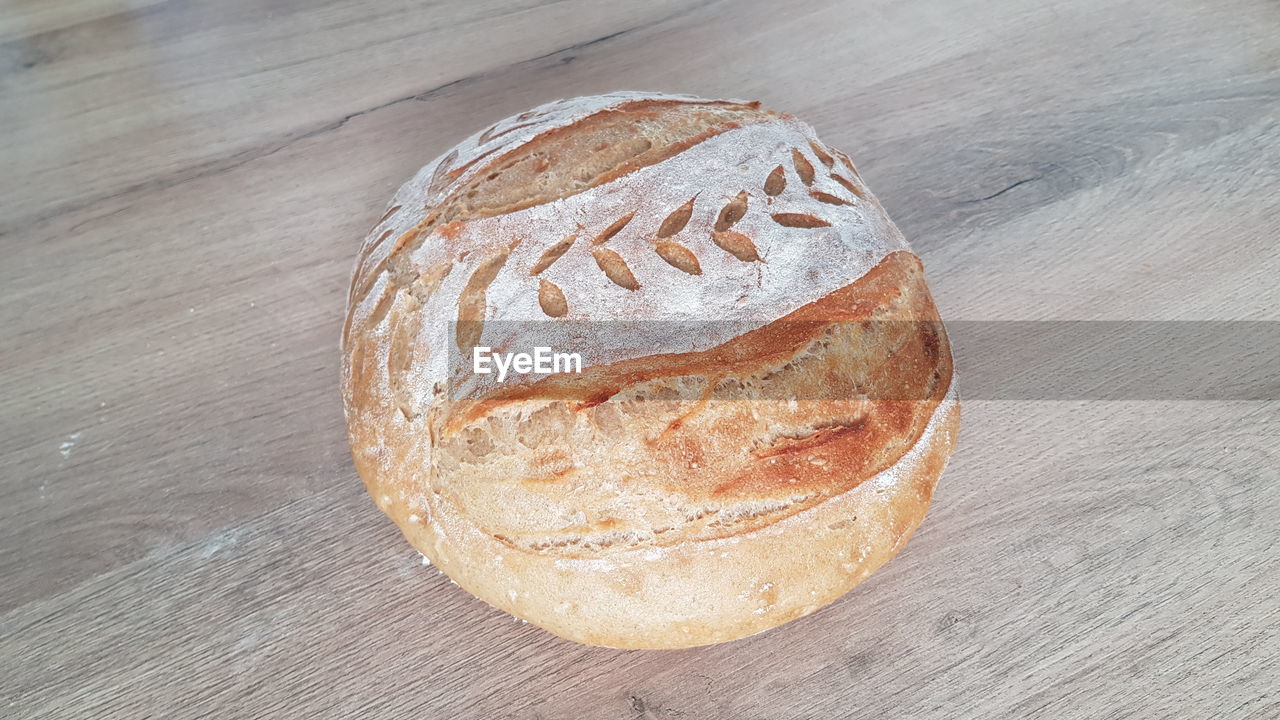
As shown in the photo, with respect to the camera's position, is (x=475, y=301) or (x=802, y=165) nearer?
(x=475, y=301)

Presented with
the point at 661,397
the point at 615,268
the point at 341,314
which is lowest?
the point at 341,314

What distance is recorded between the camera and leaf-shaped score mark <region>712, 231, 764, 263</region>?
3.64 feet

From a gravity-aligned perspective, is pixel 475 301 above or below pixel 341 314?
above

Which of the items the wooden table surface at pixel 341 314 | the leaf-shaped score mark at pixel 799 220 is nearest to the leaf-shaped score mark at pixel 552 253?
the leaf-shaped score mark at pixel 799 220

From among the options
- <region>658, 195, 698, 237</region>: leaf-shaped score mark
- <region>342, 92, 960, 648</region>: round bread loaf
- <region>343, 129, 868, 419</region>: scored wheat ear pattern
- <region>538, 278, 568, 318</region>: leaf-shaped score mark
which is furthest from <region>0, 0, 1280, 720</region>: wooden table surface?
<region>658, 195, 698, 237</region>: leaf-shaped score mark

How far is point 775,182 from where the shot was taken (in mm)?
1197

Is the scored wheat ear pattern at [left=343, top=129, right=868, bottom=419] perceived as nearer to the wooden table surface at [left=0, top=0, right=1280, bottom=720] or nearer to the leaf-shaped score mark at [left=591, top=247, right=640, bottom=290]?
the leaf-shaped score mark at [left=591, top=247, right=640, bottom=290]

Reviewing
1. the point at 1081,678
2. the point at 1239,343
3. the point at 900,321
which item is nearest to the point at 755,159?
the point at 900,321

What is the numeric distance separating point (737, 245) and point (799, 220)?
0.11 meters

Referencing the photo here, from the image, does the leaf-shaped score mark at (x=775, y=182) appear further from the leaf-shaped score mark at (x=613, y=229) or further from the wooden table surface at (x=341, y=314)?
the wooden table surface at (x=341, y=314)

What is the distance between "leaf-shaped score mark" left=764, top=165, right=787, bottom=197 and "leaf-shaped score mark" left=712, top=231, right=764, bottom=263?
10 centimetres

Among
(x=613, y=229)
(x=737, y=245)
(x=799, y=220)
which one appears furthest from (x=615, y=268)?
(x=799, y=220)

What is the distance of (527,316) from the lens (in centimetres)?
108
